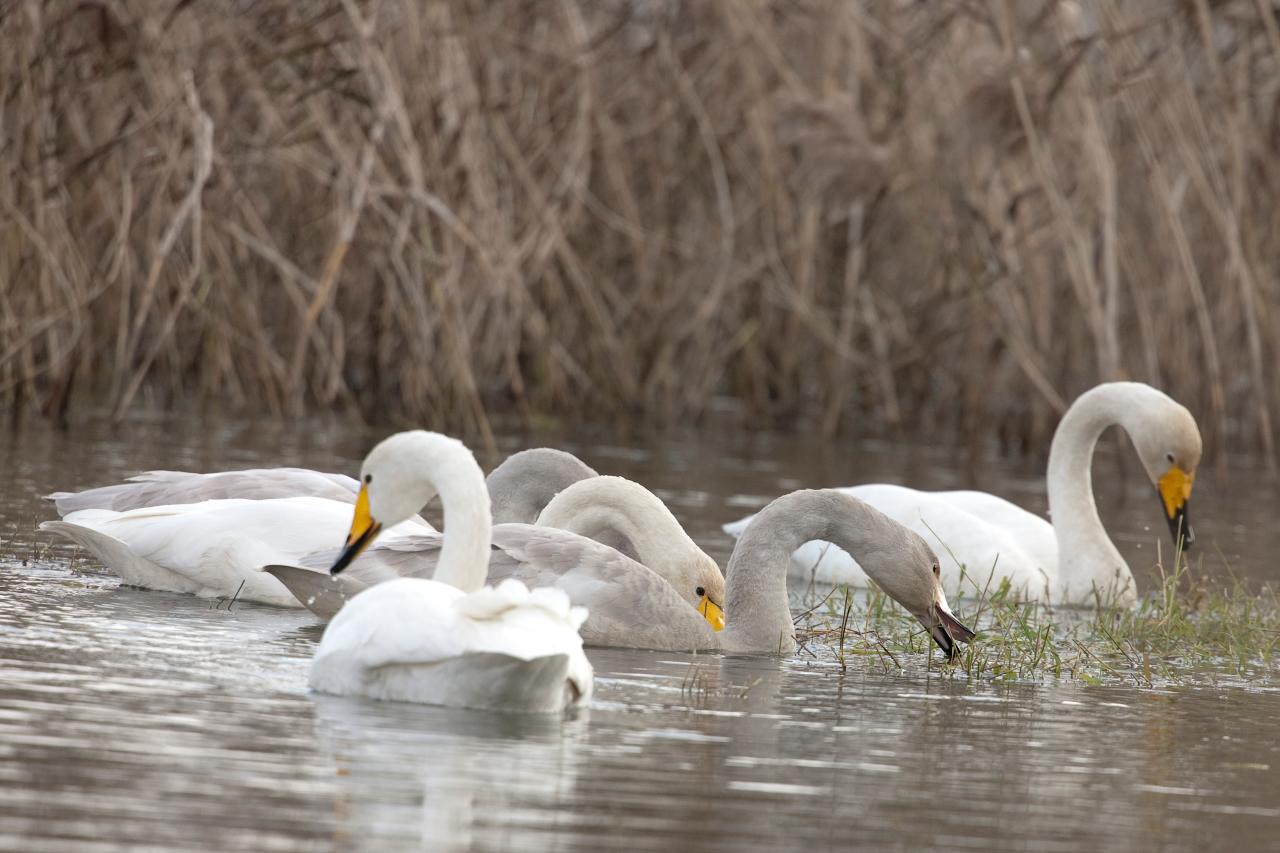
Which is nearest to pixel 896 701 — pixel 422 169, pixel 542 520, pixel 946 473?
pixel 542 520

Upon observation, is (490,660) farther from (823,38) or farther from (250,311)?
(823,38)

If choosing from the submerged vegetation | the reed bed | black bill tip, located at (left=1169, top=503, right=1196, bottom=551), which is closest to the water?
the submerged vegetation

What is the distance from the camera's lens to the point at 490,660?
16.5 feet

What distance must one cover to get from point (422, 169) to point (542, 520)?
5.53 metres

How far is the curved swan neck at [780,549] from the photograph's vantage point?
6.83 metres

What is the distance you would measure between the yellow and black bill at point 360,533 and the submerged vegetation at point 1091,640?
1.56 metres

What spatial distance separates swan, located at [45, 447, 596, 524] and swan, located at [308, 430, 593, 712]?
2.14 metres

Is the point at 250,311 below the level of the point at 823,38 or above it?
below

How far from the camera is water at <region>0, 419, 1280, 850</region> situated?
4074mm

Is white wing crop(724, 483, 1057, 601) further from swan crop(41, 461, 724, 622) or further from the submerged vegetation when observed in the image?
swan crop(41, 461, 724, 622)

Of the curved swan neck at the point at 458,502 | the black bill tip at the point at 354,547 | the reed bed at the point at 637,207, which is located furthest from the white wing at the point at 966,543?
the curved swan neck at the point at 458,502

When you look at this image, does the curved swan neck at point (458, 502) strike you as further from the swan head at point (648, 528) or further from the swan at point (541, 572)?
the swan head at point (648, 528)

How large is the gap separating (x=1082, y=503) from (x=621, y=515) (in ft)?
9.22

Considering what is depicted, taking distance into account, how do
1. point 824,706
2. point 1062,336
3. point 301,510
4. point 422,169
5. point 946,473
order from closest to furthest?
point 824,706
point 301,510
point 422,169
point 946,473
point 1062,336
